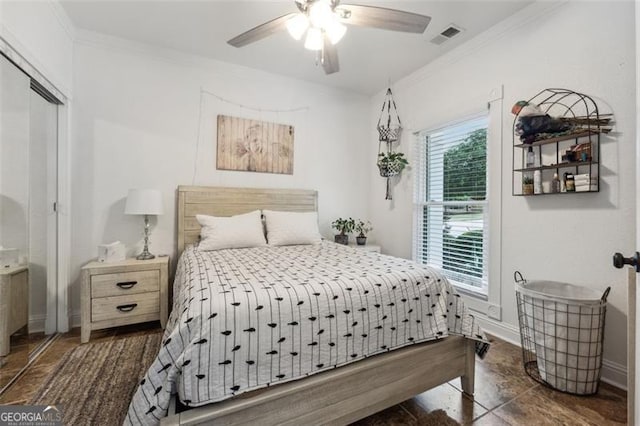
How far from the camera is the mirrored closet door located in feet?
5.81

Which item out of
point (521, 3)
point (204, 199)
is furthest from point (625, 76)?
point (204, 199)

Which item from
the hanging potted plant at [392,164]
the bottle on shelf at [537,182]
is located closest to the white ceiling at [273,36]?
the hanging potted plant at [392,164]

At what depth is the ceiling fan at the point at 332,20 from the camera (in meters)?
1.67

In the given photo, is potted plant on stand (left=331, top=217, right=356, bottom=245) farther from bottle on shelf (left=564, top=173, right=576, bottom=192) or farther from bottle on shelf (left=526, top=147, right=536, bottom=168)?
bottle on shelf (left=564, top=173, right=576, bottom=192)

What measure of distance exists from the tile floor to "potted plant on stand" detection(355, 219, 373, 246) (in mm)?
1906

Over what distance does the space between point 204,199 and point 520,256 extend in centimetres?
302

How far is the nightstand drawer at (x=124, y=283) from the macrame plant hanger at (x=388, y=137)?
107 inches

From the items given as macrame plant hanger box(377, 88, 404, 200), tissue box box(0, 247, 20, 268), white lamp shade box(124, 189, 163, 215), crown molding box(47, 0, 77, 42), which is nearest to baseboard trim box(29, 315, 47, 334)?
tissue box box(0, 247, 20, 268)

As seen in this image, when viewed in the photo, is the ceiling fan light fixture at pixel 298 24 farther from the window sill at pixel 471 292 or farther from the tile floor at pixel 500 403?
the window sill at pixel 471 292

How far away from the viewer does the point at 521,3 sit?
226 centimetres

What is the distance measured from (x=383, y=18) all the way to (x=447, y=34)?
132 centimetres

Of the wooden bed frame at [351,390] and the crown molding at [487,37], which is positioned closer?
the wooden bed frame at [351,390]

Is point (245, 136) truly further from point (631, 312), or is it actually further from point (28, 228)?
point (631, 312)

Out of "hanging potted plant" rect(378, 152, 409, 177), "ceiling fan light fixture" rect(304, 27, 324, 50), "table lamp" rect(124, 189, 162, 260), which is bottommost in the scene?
"table lamp" rect(124, 189, 162, 260)
